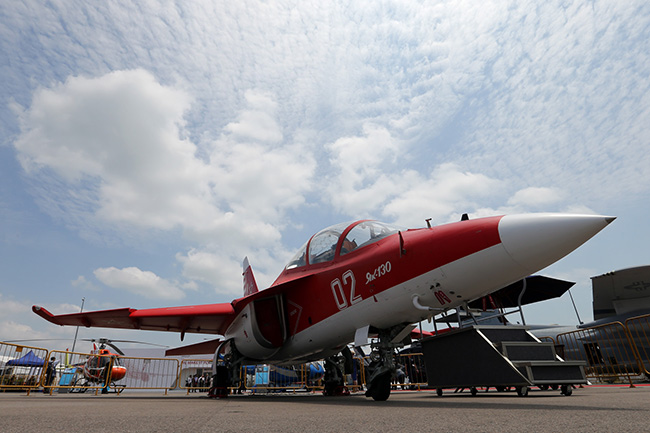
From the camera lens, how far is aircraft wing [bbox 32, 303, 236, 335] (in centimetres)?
901

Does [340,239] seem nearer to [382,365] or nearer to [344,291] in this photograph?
[344,291]

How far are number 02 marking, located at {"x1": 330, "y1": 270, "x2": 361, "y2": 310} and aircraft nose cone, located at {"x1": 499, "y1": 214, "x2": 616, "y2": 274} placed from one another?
237 centimetres

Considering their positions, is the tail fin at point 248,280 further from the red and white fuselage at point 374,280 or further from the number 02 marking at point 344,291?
the number 02 marking at point 344,291

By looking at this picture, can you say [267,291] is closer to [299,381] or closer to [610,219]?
[610,219]

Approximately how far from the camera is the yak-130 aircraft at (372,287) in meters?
3.89

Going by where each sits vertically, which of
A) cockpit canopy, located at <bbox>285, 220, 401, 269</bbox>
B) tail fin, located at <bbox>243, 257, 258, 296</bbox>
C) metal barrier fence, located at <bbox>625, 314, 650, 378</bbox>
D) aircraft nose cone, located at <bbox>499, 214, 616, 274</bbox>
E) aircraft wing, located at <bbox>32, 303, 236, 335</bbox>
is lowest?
metal barrier fence, located at <bbox>625, 314, 650, 378</bbox>

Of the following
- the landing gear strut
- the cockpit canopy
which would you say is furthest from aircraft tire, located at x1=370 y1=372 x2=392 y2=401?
the landing gear strut

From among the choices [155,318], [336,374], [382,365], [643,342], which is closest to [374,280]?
[382,365]

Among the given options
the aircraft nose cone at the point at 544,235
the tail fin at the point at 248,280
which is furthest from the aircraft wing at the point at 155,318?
the aircraft nose cone at the point at 544,235

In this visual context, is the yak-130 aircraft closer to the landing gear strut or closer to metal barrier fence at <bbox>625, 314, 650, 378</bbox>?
the landing gear strut

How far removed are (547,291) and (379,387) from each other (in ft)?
35.2

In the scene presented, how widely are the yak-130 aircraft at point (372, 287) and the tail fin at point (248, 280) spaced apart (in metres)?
3.23

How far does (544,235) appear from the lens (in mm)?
3717

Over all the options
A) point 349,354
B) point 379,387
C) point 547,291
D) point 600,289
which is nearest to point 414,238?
point 379,387
